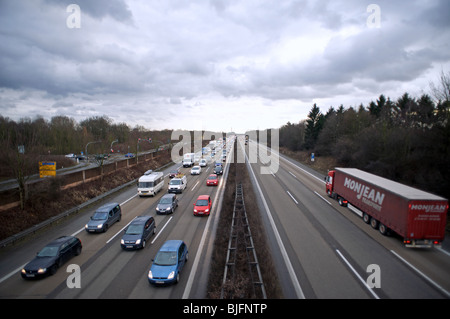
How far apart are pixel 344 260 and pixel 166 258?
1020 centimetres

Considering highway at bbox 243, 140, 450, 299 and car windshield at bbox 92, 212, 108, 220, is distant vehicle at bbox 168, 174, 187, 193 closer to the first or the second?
car windshield at bbox 92, 212, 108, 220

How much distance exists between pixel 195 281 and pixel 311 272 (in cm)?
619

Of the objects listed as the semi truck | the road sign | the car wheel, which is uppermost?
the road sign

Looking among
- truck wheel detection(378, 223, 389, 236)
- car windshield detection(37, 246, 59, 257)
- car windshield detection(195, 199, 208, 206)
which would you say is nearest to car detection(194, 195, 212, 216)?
car windshield detection(195, 199, 208, 206)

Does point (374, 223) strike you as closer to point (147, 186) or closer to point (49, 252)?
point (49, 252)

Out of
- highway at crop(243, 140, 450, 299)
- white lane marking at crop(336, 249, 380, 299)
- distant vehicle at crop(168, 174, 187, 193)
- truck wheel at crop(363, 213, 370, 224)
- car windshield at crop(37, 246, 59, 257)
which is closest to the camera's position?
white lane marking at crop(336, 249, 380, 299)

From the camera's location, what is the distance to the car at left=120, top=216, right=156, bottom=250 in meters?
15.5

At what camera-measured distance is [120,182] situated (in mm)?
37406

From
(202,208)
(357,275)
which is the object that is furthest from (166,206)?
(357,275)

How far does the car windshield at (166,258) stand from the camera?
12.3 meters

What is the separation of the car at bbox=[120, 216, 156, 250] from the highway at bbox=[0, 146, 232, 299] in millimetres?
458

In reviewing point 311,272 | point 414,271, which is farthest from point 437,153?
point 311,272
